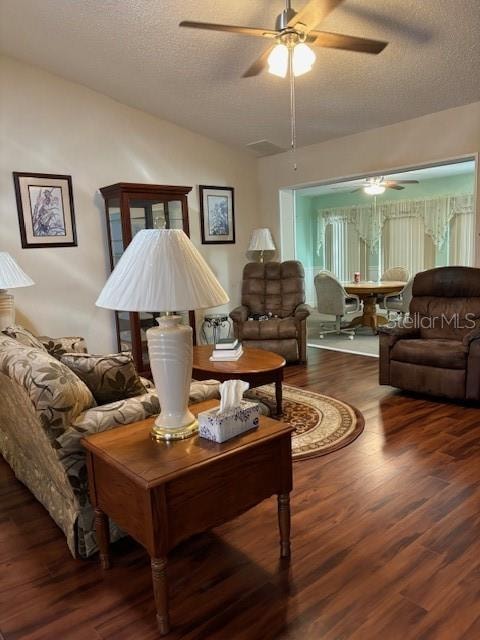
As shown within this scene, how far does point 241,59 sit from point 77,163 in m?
1.95

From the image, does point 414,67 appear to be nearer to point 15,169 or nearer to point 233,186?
point 233,186

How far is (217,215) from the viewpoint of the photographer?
19.0 feet

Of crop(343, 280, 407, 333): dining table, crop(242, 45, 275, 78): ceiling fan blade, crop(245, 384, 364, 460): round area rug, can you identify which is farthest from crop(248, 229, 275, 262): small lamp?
crop(242, 45, 275, 78): ceiling fan blade

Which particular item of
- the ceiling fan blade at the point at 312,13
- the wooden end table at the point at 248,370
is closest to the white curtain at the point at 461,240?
the wooden end table at the point at 248,370

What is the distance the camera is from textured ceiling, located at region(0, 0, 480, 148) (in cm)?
314

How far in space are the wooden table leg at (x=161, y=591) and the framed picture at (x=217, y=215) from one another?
14.9 ft

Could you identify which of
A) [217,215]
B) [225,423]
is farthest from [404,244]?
[225,423]

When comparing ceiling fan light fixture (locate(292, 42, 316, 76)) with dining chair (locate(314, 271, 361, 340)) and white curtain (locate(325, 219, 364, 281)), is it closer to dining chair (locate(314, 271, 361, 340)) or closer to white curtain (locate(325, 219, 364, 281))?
dining chair (locate(314, 271, 361, 340))

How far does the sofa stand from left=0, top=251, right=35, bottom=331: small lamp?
151 centimetres

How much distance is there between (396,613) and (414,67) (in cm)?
369

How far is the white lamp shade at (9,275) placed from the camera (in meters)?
3.63

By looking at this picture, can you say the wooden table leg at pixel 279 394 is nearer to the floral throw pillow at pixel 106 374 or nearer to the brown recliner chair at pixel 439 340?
the brown recliner chair at pixel 439 340

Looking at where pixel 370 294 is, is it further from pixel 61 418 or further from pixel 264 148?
pixel 61 418

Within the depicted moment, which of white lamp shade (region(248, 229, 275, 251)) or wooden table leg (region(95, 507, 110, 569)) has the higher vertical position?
white lamp shade (region(248, 229, 275, 251))
